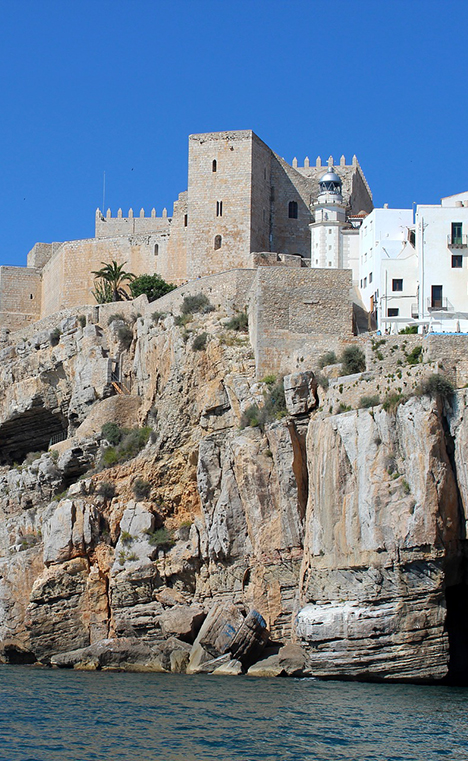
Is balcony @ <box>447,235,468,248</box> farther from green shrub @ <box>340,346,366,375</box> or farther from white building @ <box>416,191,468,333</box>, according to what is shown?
green shrub @ <box>340,346,366,375</box>

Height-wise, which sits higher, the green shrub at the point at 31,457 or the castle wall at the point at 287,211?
the castle wall at the point at 287,211

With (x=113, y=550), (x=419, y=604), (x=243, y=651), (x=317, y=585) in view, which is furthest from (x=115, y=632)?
(x=419, y=604)

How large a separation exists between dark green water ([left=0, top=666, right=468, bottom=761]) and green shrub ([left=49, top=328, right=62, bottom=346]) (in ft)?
67.3

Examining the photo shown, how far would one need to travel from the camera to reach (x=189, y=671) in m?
33.2

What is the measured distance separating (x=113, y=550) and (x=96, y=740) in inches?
581

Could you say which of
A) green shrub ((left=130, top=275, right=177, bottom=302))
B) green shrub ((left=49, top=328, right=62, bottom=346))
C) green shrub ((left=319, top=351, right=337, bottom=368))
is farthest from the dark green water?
green shrub ((left=130, top=275, right=177, bottom=302))

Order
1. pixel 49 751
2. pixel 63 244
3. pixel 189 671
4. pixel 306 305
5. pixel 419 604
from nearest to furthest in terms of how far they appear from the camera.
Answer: pixel 49 751
pixel 419 604
pixel 189 671
pixel 306 305
pixel 63 244

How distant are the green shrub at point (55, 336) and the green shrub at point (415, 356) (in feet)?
66.4

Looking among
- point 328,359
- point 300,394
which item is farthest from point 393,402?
point 328,359

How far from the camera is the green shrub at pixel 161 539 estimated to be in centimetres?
3722

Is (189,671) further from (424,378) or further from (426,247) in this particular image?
(426,247)

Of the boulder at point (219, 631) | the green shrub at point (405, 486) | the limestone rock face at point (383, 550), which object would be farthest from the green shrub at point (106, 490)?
the green shrub at point (405, 486)

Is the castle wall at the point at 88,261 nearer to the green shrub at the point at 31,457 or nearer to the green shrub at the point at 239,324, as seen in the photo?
the green shrub at the point at 31,457

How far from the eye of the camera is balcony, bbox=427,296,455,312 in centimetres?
3919
